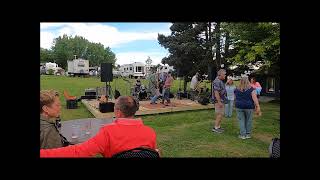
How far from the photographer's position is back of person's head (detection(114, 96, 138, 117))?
2264mm

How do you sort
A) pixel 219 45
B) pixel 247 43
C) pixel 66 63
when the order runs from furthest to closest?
pixel 247 43, pixel 219 45, pixel 66 63

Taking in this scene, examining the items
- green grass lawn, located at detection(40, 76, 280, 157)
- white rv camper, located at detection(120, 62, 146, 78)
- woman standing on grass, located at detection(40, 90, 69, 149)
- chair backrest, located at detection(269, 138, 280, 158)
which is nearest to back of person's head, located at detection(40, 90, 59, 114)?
woman standing on grass, located at detection(40, 90, 69, 149)

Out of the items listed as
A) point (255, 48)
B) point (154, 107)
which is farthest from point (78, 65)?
point (255, 48)

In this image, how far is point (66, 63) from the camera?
456 cm

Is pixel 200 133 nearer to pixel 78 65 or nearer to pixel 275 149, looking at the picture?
pixel 78 65

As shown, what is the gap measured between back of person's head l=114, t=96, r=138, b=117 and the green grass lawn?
140 cm

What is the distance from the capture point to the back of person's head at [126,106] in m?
2.26

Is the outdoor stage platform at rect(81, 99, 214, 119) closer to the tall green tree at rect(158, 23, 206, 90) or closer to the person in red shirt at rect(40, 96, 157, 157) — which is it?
the tall green tree at rect(158, 23, 206, 90)

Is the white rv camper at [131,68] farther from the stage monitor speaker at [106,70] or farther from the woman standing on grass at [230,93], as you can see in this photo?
the woman standing on grass at [230,93]

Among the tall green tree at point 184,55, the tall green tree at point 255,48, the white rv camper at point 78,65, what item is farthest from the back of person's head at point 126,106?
the tall green tree at point 184,55

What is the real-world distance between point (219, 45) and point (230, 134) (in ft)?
12.2
